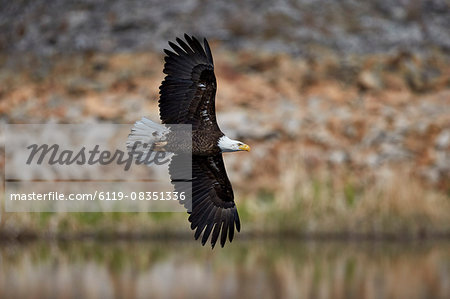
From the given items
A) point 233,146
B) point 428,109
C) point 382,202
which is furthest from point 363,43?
point 233,146

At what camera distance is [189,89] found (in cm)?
669

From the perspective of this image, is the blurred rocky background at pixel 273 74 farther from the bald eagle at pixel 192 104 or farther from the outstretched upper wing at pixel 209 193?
the bald eagle at pixel 192 104

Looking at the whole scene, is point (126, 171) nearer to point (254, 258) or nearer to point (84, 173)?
point (84, 173)

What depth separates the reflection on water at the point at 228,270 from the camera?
35.5 ft

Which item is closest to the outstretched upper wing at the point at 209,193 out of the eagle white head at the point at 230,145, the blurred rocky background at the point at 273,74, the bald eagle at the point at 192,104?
the bald eagle at the point at 192,104

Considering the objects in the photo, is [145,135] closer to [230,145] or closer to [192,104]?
[192,104]

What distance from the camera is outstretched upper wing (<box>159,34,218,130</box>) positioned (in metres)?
6.63

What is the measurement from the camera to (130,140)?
262 inches

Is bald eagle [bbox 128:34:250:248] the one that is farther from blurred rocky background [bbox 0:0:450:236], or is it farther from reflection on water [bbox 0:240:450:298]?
blurred rocky background [bbox 0:0:450:236]

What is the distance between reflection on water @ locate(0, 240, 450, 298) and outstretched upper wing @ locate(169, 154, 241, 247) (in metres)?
3.56

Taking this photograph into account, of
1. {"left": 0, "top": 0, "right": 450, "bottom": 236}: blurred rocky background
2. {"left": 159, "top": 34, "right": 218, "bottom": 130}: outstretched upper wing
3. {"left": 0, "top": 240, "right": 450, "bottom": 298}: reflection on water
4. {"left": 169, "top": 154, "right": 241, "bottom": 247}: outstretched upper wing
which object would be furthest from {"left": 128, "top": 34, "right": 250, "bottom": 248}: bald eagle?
{"left": 0, "top": 0, "right": 450, "bottom": 236}: blurred rocky background

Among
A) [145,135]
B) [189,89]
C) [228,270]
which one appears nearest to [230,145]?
[189,89]

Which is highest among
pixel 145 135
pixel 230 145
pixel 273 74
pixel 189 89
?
pixel 273 74

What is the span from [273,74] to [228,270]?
5408 millimetres
